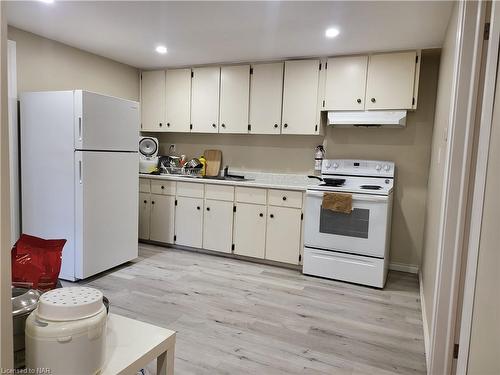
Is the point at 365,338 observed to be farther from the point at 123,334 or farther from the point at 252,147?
the point at 252,147

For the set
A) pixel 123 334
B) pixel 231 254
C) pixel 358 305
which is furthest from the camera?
pixel 231 254

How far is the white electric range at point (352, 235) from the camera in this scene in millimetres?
3150

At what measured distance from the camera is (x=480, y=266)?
3.65 feet

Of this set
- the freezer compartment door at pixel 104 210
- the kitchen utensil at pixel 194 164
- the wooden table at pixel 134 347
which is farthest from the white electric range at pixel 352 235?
the wooden table at pixel 134 347

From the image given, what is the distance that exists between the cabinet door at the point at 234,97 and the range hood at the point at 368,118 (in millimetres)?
999

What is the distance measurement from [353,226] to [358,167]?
79 centimetres

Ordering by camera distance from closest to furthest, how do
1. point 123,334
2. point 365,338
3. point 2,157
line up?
1. point 2,157
2. point 123,334
3. point 365,338

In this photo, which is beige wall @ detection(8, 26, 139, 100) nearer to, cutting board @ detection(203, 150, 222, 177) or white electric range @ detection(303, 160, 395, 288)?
cutting board @ detection(203, 150, 222, 177)

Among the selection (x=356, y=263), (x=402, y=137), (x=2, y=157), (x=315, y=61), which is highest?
(x=315, y=61)

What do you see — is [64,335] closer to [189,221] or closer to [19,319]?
[19,319]

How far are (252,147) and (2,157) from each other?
3.79m

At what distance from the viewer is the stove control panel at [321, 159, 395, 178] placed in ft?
11.9

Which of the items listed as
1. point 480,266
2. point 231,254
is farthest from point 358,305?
point 480,266

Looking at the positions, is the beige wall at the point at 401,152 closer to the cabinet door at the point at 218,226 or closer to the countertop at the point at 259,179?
the countertop at the point at 259,179
